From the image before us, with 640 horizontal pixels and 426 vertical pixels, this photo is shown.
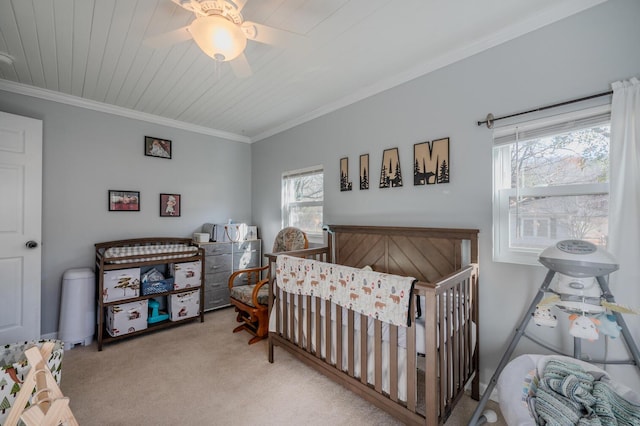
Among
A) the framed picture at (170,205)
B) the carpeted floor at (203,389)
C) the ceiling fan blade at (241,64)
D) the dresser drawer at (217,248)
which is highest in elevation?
the ceiling fan blade at (241,64)

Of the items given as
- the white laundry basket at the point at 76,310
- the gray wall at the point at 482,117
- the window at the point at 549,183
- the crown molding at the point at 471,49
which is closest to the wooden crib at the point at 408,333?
the gray wall at the point at 482,117

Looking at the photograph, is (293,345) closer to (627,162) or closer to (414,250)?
A: (414,250)

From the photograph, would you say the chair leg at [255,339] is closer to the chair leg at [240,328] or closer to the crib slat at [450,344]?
the chair leg at [240,328]

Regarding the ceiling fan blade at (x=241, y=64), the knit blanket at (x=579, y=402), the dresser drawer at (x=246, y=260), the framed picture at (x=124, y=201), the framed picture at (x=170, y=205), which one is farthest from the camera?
the dresser drawer at (x=246, y=260)

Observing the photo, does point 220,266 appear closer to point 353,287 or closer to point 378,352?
point 353,287

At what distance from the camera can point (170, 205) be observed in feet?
11.4

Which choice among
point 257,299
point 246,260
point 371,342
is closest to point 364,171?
point 371,342

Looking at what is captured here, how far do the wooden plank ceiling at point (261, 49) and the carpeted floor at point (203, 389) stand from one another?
2249 mm

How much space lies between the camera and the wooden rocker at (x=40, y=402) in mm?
931

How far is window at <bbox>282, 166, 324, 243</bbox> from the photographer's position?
3266 millimetres

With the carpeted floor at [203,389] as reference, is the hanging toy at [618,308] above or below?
above

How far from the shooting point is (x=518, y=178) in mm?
1818

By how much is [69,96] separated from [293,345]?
337cm

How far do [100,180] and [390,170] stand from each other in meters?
3.18
